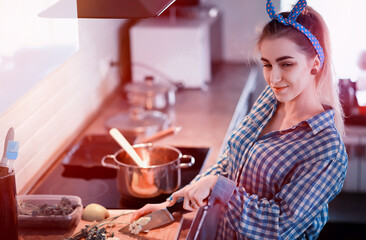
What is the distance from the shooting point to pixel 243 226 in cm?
171

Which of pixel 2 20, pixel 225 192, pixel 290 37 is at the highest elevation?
pixel 2 20

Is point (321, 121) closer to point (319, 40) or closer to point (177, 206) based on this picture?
point (319, 40)

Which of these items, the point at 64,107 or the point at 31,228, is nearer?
the point at 31,228

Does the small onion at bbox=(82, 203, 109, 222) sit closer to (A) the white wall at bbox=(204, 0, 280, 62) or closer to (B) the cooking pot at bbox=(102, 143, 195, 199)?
(B) the cooking pot at bbox=(102, 143, 195, 199)

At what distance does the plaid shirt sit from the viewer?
1628mm

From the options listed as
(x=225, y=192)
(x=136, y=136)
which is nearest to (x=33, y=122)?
(x=136, y=136)

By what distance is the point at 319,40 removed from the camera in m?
1.74

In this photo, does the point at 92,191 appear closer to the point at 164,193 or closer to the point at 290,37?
the point at 164,193

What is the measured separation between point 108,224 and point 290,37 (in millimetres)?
790

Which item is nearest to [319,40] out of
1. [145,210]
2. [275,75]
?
[275,75]

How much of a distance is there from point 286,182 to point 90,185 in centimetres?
77

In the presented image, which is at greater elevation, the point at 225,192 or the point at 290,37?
the point at 290,37

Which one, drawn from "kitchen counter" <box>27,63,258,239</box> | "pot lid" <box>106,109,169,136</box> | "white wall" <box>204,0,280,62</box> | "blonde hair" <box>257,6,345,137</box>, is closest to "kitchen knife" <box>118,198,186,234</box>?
"kitchen counter" <box>27,63,258,239</box>

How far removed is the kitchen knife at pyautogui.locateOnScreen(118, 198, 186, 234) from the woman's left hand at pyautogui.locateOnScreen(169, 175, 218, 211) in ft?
0.20
